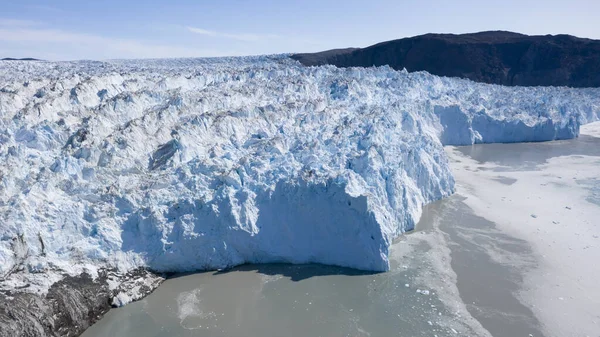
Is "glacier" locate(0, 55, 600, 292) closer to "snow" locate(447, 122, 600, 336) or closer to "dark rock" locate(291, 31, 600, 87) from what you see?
"snow" locate(447, 122, 600, 336)

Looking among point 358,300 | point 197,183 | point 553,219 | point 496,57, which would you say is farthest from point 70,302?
point 496,57

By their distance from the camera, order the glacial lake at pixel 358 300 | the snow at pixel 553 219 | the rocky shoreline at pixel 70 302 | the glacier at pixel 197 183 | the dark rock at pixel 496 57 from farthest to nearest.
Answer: the dark rock at pixel 496 57 → the glacier at pixel 197 183 → the snow at pixel 553 219 → the glacial lake at pixel 358 300 → the rocky shoreline at pixel 70 302

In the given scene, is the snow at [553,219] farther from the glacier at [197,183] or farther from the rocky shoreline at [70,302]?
the rocky shoreline at [70,302]

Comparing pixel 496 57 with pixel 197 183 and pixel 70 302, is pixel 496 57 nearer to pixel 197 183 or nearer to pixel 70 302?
pixel 197 183

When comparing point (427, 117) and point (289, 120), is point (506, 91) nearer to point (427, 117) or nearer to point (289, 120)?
point (427, 117)

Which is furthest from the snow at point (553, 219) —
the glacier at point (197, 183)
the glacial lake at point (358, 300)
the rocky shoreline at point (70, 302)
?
the rocky shoreline at point (70, 302)

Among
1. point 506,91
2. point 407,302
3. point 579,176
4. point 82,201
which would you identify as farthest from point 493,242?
point 506,91
